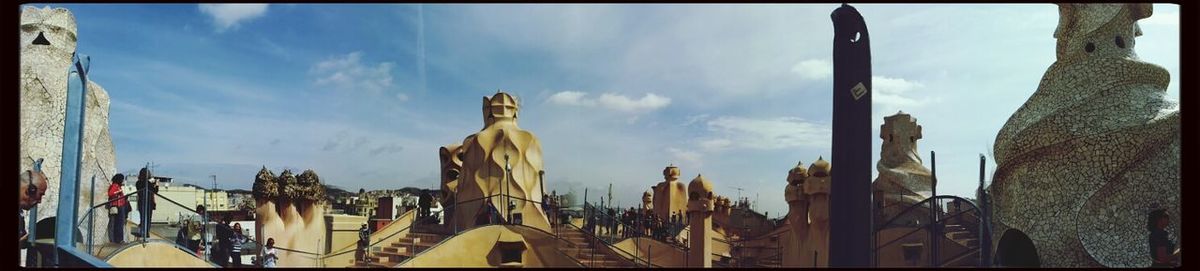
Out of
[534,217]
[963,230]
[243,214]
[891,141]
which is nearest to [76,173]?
[534,217]

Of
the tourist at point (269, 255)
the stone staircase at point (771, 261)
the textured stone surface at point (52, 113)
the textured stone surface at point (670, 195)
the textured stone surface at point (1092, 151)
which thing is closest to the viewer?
the textured stone surface at point (1092, 151)

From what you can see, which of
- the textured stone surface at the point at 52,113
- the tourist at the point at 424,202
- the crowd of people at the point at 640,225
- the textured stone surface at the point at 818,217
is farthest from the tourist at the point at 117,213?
the textured stone surface at the point at 818,217

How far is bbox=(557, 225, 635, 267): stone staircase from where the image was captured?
35.9 ft

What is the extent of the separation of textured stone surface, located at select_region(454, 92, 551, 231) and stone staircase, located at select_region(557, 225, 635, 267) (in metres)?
1.23

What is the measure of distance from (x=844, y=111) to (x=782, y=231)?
33.8ft

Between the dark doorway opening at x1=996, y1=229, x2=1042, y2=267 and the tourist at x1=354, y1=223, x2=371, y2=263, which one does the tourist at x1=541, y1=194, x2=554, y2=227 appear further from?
the dark doorway opening at x1=996, y1=229, x2=1042, y2=267

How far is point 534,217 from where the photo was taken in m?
14.0

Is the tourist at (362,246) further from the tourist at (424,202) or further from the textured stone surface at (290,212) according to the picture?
the tourist at (424,202)

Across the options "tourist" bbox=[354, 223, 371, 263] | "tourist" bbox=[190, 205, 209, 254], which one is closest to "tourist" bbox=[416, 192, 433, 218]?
"tourist" bbox=[354, 223, 371, 263]

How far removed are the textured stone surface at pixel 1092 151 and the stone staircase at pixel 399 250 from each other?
27.3ft

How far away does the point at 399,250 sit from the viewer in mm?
12070

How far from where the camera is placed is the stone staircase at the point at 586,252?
10953mm

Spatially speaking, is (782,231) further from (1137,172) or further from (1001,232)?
(1137,172)

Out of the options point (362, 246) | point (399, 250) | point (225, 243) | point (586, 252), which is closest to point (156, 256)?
point (225, 243)
